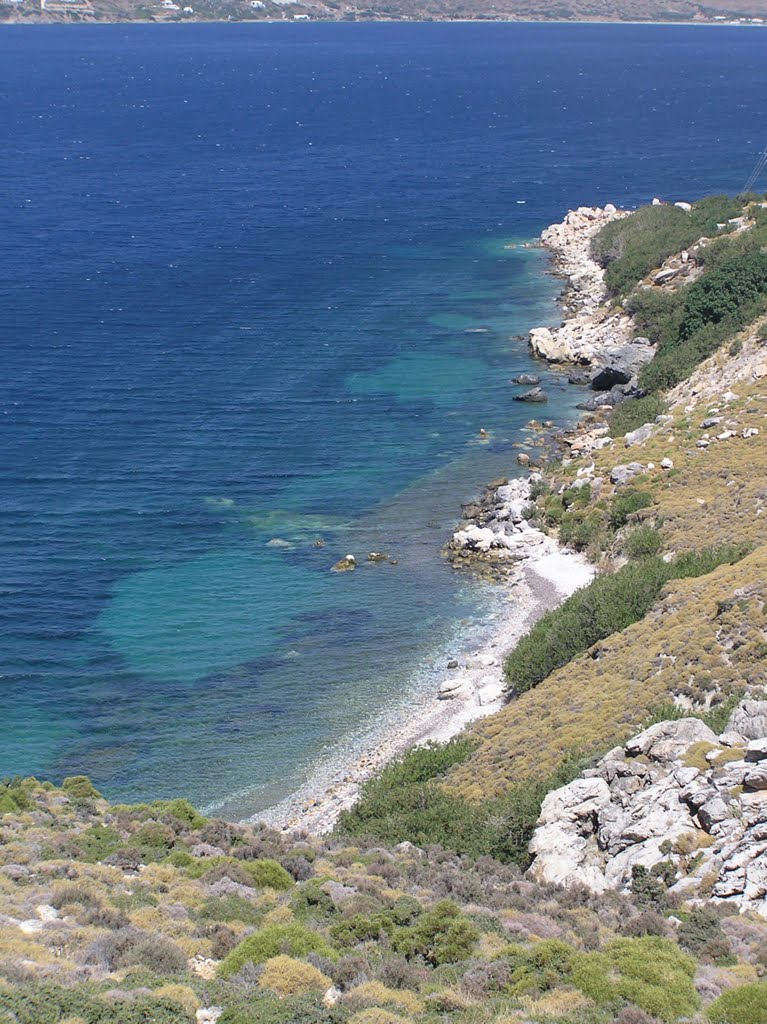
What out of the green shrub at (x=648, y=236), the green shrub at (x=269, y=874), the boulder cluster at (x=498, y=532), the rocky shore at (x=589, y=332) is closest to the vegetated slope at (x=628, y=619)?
the boulder cluster at (x=498, y=532)

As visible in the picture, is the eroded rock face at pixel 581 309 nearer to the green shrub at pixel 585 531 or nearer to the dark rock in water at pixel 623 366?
the dark rock in water at pixel 623 366

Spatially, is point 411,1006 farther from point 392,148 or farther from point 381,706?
point 392,148

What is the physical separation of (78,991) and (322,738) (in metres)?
26.6

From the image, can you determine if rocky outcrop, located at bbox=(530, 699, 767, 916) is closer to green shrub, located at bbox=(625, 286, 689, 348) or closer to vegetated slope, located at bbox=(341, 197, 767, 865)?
vegetated slope, located at bbox=(341, 197, 767, 865)

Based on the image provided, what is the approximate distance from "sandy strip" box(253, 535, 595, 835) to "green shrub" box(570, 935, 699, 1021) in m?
18.2

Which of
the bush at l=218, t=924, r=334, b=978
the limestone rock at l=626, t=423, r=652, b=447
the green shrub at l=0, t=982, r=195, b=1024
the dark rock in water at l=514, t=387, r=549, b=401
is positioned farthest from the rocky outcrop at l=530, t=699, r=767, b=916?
the dark rock in water at l=514, t=387, r=549, b=401

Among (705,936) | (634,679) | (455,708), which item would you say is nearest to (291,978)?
(705,936)

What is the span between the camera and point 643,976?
24.0m

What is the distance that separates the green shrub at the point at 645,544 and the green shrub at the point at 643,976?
98.5ft

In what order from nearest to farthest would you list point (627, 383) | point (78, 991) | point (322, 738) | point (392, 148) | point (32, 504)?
1. point (78, 991)
2. point (322, 738)
3. point (32, 504)
4. point (627, 383)
5. point (392, 148)

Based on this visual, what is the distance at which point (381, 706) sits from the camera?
5072cm

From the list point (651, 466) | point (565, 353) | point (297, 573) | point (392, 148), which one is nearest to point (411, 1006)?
point (297, 573)

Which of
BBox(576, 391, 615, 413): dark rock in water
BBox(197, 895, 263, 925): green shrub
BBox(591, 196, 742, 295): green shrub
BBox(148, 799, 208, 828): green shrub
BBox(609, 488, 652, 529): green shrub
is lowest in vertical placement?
BBox(197, 895, 263, 925): green shrub

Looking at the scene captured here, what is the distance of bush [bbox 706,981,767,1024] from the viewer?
22.3 meters
